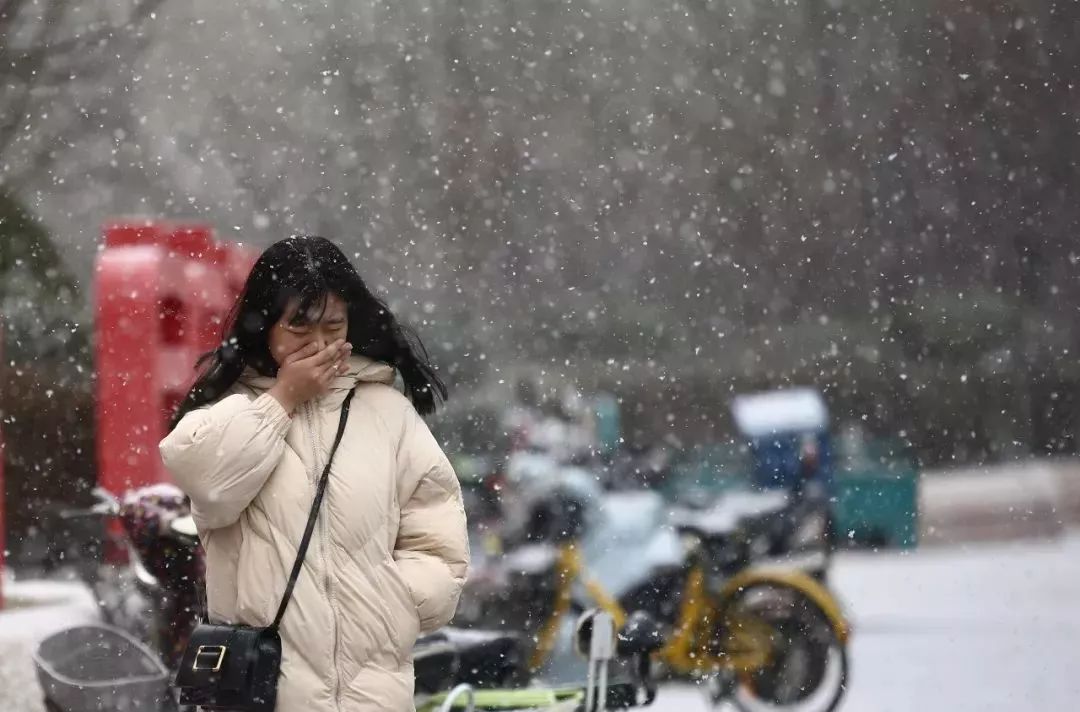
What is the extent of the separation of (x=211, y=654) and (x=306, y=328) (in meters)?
0.52

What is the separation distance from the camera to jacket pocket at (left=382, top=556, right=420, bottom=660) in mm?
2088

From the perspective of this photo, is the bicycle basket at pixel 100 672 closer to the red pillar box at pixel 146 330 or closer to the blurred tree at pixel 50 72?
the red pillar box at pixel 146 330

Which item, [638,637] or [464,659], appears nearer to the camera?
[638,637]

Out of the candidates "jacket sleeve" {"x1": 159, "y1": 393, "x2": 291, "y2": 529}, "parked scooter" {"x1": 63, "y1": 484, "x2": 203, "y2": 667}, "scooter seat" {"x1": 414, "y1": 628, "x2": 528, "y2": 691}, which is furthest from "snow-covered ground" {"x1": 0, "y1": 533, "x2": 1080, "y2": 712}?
"jacket sleeve" {"x1": 159, "y1": 393, "x2": 291, "y2": 529}

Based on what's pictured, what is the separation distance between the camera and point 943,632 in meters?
4.85

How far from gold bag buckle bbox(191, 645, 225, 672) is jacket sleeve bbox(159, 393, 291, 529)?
19cm

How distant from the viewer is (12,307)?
14.3ft

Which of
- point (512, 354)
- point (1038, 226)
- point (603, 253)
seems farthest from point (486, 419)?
point (1038, 226)

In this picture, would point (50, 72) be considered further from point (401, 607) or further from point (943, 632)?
point (943, 632)

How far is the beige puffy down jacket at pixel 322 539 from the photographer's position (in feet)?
6.63

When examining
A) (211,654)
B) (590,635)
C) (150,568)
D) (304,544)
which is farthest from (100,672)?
(304,544)

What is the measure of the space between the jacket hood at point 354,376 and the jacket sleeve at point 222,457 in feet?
0.48

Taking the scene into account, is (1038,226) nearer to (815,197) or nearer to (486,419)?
(815,197)

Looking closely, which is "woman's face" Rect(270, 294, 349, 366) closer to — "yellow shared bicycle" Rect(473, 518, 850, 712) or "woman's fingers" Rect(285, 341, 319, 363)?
"woman's fingers" Rect(285, 341, 319, 363)
